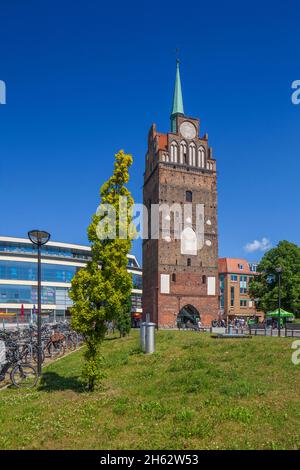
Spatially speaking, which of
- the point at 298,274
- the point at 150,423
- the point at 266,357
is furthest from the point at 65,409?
the point at 298,274

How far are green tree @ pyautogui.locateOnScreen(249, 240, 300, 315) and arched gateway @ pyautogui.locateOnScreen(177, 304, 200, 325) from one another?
890cm

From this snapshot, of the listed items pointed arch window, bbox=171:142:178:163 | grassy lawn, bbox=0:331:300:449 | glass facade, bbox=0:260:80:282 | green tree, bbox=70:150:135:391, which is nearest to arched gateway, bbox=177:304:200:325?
pointed arch window, bbox=171:142:178:163

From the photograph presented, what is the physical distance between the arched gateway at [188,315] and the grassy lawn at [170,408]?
33.1 metres

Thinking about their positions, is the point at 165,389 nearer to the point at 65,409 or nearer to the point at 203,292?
the point at 65,409

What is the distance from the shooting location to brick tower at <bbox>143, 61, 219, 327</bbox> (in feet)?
152

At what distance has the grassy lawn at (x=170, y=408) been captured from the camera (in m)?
7.50

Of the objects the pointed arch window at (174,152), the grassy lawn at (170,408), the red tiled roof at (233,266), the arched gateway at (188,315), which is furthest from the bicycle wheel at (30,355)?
the red tiled roof at (233,266)

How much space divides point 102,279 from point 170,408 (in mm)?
3990

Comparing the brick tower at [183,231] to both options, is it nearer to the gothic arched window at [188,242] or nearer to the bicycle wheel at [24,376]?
the gothic arched window at [188,242]

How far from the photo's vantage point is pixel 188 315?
158 feet

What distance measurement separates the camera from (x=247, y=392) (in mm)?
9930

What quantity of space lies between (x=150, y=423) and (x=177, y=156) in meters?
42.6

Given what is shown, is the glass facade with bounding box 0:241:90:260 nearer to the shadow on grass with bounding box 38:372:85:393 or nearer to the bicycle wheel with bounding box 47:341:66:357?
the bicycle wheel with bounding box 47:341:66:357
